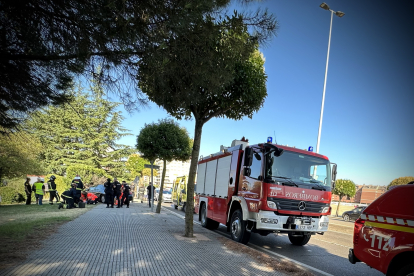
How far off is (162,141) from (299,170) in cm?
1009

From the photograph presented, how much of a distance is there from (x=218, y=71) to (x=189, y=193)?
4.10 meters

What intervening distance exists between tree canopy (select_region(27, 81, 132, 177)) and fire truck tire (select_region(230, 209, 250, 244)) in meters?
37.3

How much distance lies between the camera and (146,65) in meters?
5.48

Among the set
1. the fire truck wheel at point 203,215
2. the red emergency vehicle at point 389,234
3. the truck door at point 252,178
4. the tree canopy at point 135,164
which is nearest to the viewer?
the red emergency vehicle at point 389,234

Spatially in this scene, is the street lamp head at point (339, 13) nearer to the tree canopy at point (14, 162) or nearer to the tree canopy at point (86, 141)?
the tree canopy at point (14, 162)

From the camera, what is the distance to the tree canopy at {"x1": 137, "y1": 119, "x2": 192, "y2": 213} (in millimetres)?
17156

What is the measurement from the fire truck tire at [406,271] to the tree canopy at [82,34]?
4.78m

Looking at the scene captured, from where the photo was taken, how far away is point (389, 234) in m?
4.50

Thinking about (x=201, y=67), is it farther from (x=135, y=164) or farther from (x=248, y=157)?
(x=135, y=164)

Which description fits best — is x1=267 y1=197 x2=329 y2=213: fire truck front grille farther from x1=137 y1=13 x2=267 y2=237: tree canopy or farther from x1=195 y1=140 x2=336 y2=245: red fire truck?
x1=137 y1=13 x2=267 y2=237: tree canopy

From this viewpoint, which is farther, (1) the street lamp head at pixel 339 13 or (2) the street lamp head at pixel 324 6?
(1) the street lamp head at pixel 339 13

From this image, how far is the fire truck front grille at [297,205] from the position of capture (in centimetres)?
791

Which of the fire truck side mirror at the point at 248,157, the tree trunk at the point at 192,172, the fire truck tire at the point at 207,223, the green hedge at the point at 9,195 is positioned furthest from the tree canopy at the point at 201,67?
the green hedge at the point at 9,195

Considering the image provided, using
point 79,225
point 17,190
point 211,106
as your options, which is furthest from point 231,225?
point 17,190
